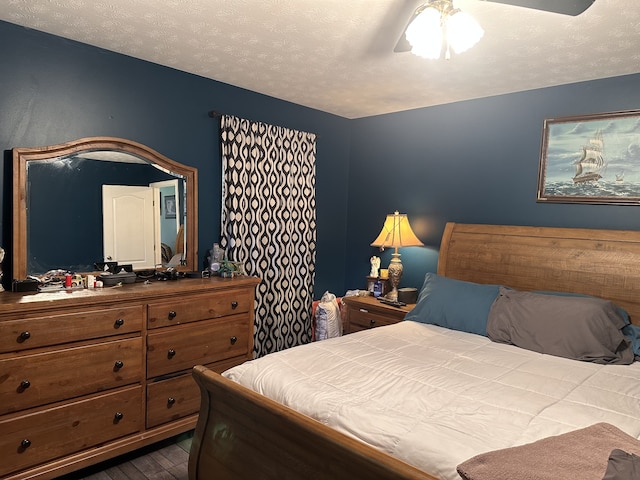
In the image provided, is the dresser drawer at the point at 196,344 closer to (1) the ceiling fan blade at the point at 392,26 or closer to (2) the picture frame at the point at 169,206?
(2) the picture frame at the point at 169,206

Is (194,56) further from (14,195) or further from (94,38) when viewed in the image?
(14,195)

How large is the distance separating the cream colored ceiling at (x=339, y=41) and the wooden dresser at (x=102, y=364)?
1480mm

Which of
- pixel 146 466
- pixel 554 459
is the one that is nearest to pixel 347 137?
pixel 146 466

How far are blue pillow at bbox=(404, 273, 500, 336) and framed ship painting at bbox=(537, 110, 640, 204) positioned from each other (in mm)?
910

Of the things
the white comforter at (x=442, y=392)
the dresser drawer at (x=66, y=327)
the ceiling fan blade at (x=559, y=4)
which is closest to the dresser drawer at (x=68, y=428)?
the dresser drawer at (x=66, y=327)

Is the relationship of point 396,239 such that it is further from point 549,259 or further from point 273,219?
point 549,259

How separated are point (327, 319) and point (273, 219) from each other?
40.6 inches

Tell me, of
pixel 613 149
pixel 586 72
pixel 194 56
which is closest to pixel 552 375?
pixel 613 149

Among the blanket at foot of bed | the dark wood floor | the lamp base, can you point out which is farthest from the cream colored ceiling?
the dark wood floor

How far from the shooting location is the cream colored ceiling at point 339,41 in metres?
2.22

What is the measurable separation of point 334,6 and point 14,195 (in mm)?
2024

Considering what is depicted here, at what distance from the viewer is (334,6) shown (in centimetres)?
217

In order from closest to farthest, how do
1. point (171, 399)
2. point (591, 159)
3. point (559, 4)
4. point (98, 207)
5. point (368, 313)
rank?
point (559, 4)
point (171, 399)
point (98, 207)
point (591, 159)
point (368, 313)

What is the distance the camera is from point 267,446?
5.76 feet
